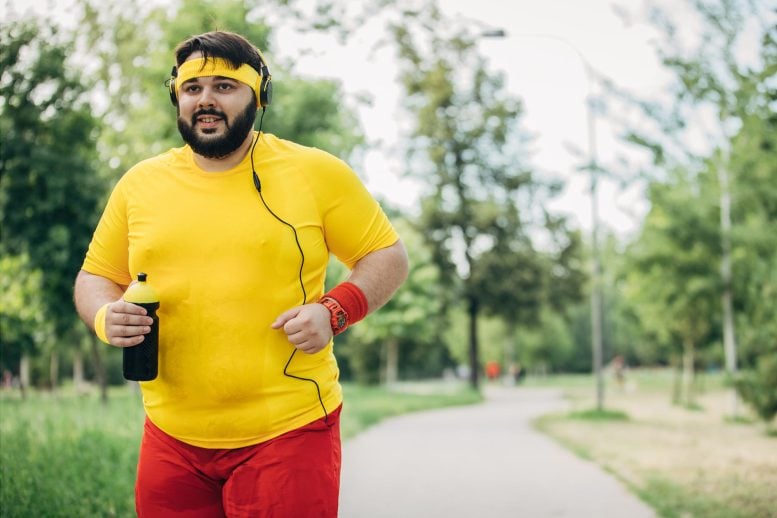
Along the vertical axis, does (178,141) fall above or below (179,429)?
above

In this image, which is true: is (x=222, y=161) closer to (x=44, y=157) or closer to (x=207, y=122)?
(x=207, y=122)

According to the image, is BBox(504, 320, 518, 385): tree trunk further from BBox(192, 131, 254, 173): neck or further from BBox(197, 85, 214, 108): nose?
BBox(197, 85, 214, 108): nose

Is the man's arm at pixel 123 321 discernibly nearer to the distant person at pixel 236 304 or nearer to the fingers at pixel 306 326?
the distant person at pixel 236 304

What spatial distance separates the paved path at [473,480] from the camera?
7.95 meters

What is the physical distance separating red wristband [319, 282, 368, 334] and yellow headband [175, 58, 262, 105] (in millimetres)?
652

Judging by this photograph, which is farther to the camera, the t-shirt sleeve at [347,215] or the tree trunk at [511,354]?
the tree trunk at [511,354]

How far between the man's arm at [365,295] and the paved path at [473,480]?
5.19 metres

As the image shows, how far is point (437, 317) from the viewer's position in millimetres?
43438

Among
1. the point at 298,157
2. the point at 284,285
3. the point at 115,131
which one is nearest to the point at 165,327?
the point at 284,285

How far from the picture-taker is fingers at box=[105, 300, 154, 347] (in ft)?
8.17

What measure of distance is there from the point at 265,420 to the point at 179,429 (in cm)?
26

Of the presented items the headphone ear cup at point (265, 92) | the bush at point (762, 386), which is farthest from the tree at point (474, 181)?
the headphone ear cup at point (265, 92)

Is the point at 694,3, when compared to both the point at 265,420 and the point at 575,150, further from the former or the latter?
the point at 265,420

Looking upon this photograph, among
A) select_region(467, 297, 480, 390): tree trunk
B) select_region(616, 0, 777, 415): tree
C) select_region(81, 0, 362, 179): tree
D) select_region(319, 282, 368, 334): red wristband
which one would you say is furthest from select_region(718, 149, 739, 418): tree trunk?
select_region(467, 297, 480, 390): tree trunk
